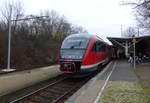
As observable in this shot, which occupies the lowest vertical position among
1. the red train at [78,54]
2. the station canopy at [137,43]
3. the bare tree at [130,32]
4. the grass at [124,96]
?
the grass at [124,96]

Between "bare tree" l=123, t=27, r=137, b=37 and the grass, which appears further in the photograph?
"bare tree" l=123, t=27, r=137, b=37

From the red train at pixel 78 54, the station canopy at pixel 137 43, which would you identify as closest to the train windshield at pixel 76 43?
the red train at pixel 78 54

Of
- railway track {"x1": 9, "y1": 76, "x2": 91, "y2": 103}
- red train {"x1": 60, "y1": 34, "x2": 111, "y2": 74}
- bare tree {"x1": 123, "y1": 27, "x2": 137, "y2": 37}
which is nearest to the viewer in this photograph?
railway track {"x1": 9, "y1": 76, "x2": 91, "y2": 103}

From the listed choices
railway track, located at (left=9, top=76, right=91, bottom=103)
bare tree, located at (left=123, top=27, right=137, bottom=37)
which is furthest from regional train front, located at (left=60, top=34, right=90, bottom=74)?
bare tree, located at (left=123, top=27, right=137, bottom=37)

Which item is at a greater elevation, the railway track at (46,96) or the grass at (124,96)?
the grass at (124,96)

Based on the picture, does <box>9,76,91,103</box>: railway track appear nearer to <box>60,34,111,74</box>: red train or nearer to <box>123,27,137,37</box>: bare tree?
<box>60,34,111,74</box>: red train

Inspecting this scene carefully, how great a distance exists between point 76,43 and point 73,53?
3.10 feet

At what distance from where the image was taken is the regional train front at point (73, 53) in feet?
38.5

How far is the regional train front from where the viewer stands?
38.5 ft

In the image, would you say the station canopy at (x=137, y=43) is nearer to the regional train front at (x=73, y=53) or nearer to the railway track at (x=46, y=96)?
the regional train front at (x=73, y=53)

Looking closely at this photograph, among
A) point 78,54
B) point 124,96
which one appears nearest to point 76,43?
point 78,54

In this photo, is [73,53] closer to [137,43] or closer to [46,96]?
[46,96]

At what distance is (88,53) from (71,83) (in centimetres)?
245

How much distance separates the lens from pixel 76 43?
1274cm
